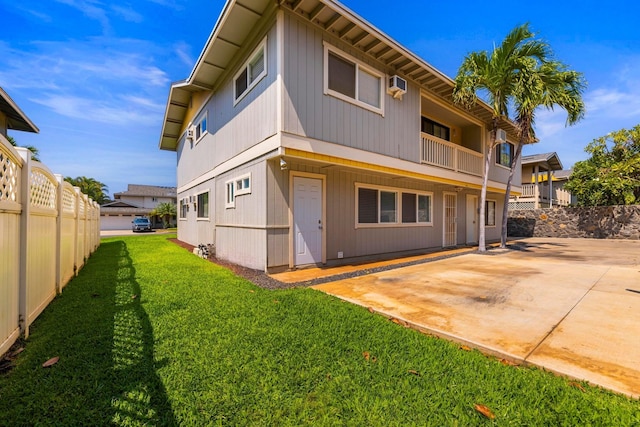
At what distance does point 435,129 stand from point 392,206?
5076 mm

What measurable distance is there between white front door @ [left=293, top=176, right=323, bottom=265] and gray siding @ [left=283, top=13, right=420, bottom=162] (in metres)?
1.28

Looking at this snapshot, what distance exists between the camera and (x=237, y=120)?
841cm

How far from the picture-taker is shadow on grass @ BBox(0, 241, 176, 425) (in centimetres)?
191

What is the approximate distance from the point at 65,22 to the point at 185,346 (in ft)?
31.4

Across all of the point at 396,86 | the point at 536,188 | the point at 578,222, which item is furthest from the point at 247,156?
the point at 536,188

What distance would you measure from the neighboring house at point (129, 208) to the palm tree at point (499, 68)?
3679 cm

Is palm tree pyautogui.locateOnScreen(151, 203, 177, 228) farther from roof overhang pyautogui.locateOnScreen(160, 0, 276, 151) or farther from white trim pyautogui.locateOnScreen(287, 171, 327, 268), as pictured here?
white trim pyautogui.locateOnScreen(287, 171, 327, 268)

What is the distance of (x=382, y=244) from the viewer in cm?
905

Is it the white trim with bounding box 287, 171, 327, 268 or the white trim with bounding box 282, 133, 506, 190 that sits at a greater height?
the white trim with bounding box 282, 133, 506, 190

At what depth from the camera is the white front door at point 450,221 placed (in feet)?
38.6

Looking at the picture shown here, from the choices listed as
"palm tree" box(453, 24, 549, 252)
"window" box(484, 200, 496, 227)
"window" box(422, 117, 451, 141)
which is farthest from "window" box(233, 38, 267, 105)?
"window" box(484, 200, 496, 227)

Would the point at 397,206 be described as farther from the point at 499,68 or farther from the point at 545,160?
the point at 545,160

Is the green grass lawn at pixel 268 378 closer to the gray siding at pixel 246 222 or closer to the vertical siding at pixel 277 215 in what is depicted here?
the vertical siding at pixel 277 215

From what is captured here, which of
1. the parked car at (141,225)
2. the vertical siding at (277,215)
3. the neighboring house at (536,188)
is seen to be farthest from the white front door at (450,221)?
the parked car at (141,225)
